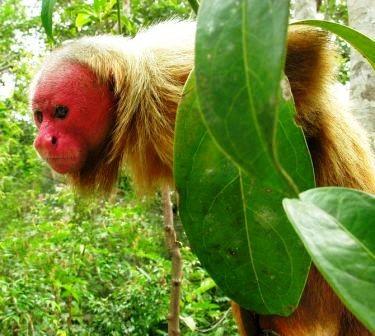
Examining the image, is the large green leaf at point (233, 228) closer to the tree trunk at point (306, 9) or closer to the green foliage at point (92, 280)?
the green foliage at point (92, 280)

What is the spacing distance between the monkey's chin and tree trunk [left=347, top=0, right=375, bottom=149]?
138cm

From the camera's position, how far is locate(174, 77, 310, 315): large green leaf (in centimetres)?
90

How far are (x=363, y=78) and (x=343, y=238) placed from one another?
2451mm

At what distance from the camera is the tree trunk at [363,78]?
2723 millimetres

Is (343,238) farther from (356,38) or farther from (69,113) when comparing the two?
(69,113)

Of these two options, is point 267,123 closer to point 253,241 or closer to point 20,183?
point 253,241

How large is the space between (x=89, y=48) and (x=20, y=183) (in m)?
7.05

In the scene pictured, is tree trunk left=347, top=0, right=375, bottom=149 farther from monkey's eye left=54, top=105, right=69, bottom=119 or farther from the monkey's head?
monkey's eye left=54, top=105, right=69, bottom=119

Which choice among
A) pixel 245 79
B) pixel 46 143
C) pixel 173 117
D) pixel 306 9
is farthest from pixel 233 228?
pixel 306 9

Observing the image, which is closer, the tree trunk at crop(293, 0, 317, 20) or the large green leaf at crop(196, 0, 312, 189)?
the large green leaf at crop(196, 0, 312, 189)

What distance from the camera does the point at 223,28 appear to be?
0.45m

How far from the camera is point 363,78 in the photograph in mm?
2809

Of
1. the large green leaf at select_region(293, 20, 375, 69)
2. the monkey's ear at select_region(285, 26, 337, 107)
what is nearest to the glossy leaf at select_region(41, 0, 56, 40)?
the large green leaf at select_region(293, 20, 375, 69)

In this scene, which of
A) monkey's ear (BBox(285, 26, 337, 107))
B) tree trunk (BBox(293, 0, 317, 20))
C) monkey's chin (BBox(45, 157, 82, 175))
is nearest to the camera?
monkey's ear (BBox(285, 26, 337, 107))
